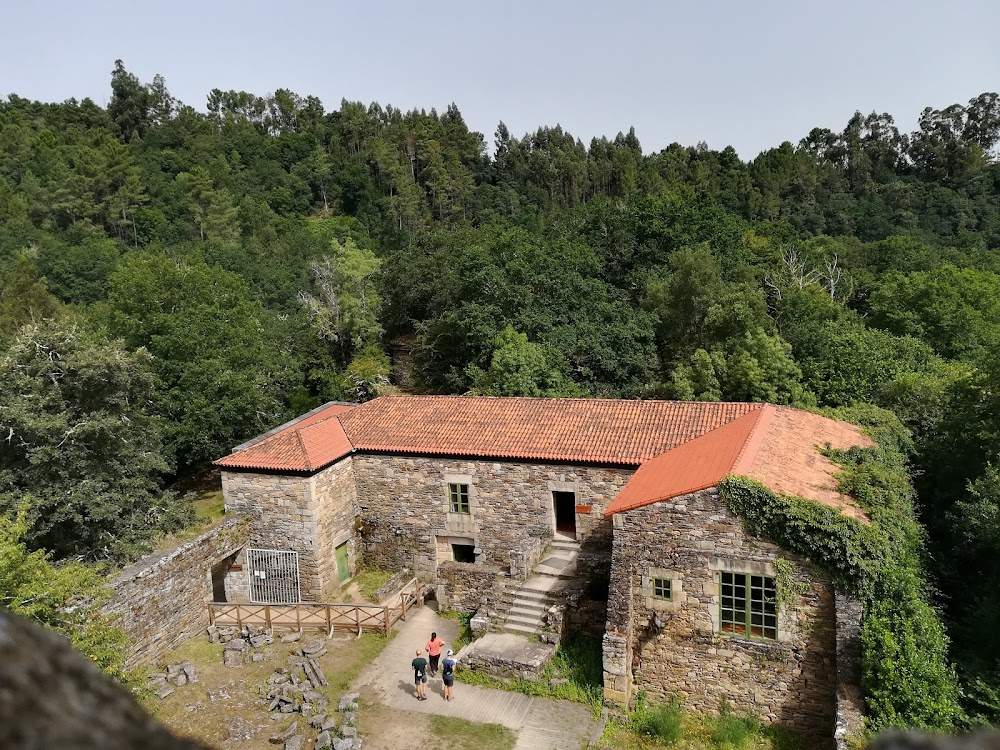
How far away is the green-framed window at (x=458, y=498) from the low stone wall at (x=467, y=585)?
167cm

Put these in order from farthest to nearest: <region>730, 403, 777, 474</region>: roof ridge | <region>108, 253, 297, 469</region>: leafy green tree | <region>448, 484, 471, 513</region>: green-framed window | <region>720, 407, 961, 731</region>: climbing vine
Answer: <region>108, 253, 297, 469</region>: leafy green tree → <region>448, 484, 471, 513</region>: green-framed window → <region>730, 403, 777, 474</region>: roof ridge → <region>720, 407, 961, 731</region>: climbing vine

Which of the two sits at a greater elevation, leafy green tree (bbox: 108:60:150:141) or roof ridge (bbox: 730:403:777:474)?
leafy green tree (bbox: 108:60:150:141)

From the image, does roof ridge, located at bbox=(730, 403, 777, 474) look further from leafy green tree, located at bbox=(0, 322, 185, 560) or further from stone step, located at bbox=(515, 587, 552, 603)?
leafy green tree, located at bbox=(0, 322, 185, 560)

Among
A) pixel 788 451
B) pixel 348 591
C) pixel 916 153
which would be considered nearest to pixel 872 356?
pixel 788 451

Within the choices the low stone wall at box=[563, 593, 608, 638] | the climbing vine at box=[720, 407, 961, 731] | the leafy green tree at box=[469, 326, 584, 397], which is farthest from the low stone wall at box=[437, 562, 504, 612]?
the leafy green tree at box=[469, 326, 584, 397]

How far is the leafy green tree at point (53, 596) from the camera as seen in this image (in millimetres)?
12211

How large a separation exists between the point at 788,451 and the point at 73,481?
1964cm

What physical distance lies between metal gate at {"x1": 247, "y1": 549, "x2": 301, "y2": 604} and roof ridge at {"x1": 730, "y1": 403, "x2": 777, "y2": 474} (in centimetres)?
1344

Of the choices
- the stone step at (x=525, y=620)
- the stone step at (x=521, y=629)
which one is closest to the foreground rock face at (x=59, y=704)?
the stone step at (x=521, y=629)

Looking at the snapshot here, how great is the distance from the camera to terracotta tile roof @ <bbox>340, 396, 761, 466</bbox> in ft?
64.7

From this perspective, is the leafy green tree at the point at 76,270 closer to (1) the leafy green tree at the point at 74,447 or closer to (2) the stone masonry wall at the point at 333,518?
(1) the leafy green tree at the point at 74,447

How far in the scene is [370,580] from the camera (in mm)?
22000

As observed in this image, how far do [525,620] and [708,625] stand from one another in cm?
501

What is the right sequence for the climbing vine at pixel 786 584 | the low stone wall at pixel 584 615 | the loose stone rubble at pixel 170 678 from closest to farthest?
the climbing vine at pixel 786 584 → the loose stone rubble at pixel 170 678 → the low stone wall at pixel 584 615
